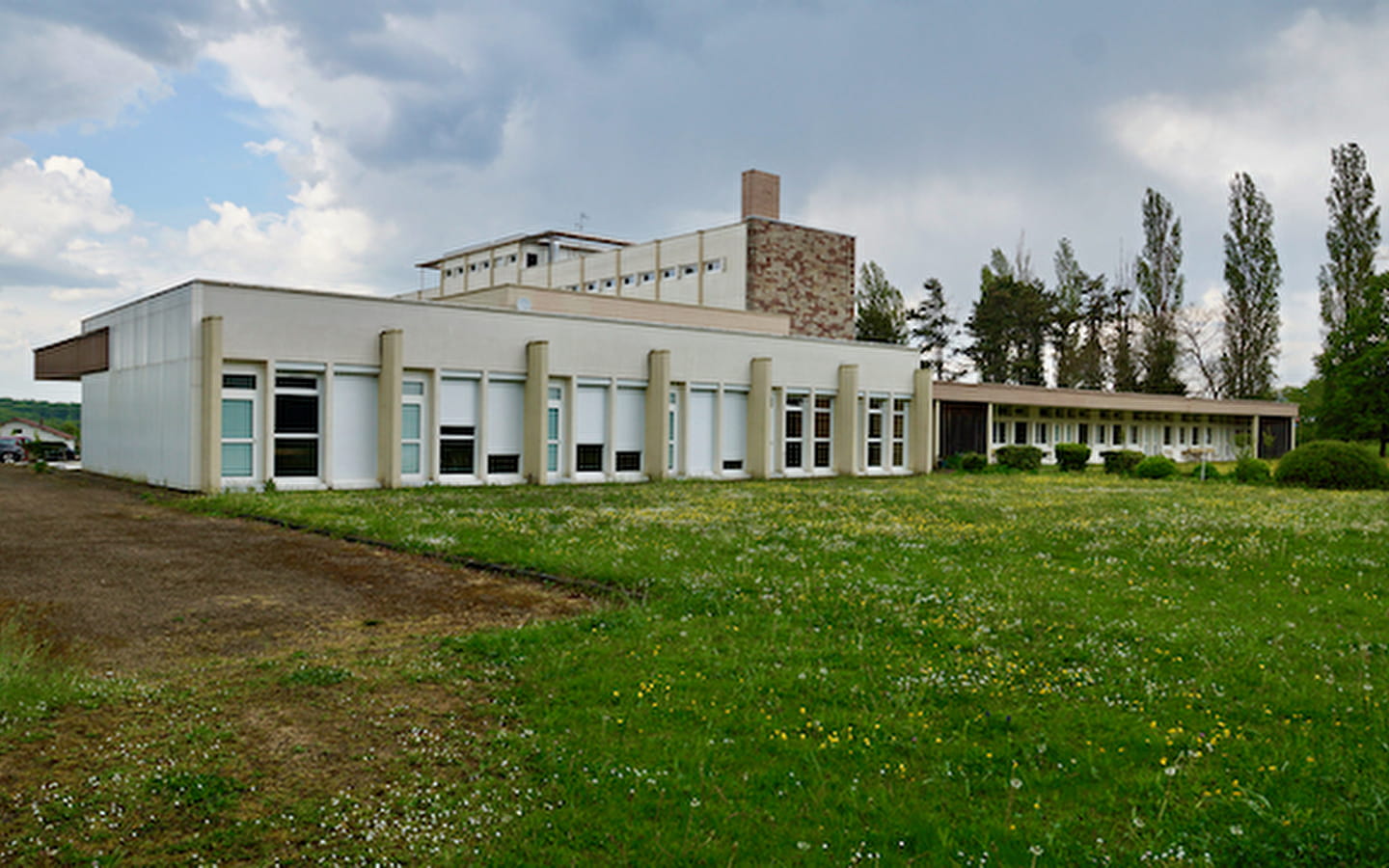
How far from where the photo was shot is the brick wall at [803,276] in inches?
2080

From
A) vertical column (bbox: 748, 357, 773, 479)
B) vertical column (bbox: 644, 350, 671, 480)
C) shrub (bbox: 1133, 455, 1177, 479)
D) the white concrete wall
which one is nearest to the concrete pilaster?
vertical column (bbox: 748, 357, 773, 479)

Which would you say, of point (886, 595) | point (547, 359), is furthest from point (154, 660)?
point (547, 359)

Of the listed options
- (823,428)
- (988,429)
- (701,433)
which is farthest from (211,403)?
(988,429)

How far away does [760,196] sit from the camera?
54.1 meters

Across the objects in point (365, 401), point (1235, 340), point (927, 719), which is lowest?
point (927, 719)

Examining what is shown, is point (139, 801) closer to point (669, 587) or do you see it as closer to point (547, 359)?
point (669, 587)

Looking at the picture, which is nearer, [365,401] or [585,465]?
[365,401]

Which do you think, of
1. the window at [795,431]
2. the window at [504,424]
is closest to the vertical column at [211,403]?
the window at [504,424]

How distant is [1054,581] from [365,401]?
22.0 meters

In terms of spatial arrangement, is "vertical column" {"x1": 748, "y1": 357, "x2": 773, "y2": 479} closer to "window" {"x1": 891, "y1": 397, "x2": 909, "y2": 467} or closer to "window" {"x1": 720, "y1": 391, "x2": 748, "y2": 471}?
"window" {"x1": 720, "y1": 391, "x2": 748, "y2": 471}

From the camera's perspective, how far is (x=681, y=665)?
27.9 ft

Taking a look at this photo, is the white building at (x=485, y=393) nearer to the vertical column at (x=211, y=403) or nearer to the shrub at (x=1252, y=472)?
the vertical column at (x=211, y=403)

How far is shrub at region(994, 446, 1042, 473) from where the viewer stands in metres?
46.8

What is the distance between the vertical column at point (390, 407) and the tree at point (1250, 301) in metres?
65.4
